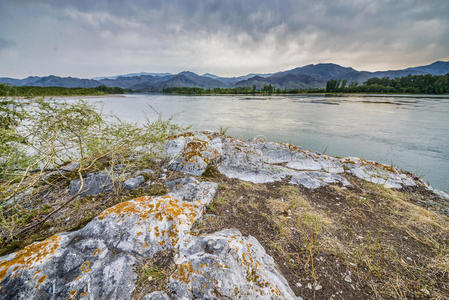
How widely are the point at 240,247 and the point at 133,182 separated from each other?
2.49 m

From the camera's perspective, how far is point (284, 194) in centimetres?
374

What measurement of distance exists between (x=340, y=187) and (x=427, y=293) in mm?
2413

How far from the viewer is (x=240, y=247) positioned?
204 centimetres

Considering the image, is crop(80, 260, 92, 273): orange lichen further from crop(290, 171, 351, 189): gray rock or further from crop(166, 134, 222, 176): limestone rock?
crop(290, 171, 351, 189): gray rock

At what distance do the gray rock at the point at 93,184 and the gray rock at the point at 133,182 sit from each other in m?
0.28

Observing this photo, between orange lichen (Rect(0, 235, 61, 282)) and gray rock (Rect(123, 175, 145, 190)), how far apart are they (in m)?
1.33

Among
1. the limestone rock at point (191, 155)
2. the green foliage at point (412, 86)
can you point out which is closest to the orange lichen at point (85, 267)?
the limestone rock at point (191, 155)

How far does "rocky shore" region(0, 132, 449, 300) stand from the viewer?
168 cm

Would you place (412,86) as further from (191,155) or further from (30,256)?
(30,256)

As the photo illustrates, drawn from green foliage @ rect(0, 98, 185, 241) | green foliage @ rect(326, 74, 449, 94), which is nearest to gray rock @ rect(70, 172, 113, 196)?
green foliage @ rect(0, 98, 185, 241)

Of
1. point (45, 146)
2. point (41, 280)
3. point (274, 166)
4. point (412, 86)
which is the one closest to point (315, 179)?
point (274, 166)

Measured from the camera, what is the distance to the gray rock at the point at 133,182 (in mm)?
3238

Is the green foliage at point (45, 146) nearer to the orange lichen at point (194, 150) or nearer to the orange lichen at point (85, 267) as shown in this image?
the orange lichen at point (194, 150)

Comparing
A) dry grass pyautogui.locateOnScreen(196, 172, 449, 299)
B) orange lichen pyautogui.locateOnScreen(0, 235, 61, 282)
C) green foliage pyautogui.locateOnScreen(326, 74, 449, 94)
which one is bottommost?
dry grass pyautogui.locateOnScreen(196, 172, 449, 299)
